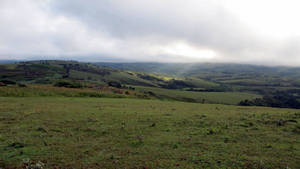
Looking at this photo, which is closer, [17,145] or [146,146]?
[17,145]

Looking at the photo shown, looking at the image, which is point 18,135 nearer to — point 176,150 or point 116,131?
point 116,131

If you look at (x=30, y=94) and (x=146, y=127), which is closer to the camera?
(x=146, y=127)

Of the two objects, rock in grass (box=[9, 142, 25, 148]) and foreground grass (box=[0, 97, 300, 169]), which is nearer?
foreground grass (box=[0, 97, 300, 169])

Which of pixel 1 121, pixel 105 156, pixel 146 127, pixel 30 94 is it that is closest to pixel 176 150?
pixel 105 156

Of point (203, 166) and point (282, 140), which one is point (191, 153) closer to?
point (203, 166)

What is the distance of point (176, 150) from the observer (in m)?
10.3

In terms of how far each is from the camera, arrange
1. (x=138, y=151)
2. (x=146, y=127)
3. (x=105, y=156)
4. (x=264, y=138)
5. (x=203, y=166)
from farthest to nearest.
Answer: (x=146, y=127)
(x=264, y=138)
(x=138, y=151)
(x=105, y=156)
(x=203, y=166)

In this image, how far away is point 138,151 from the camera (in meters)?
10.2

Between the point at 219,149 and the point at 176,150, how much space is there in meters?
2.92

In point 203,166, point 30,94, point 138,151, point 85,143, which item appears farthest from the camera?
point 30,94

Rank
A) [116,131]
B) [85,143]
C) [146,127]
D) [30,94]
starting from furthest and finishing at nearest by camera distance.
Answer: [30,94]
[146,127]
[116,131]
[85,143]

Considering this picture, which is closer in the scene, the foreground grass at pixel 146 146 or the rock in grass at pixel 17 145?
the foreground grass at pixel 146 146

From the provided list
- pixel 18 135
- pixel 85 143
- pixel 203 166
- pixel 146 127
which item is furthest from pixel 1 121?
pixel 203 166

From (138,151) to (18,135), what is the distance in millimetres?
10371
